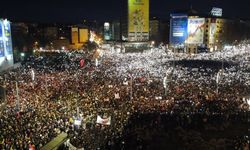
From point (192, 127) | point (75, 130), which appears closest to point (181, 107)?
point (192, 127)

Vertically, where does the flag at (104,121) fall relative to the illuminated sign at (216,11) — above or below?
below

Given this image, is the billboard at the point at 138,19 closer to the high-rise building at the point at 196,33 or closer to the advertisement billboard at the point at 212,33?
the high-rise building at the point at 196,33

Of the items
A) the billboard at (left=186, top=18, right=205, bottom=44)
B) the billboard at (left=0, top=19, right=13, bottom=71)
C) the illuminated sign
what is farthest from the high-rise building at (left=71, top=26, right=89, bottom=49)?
the billboard at (left=0, top=19, right=13, bottom=71)

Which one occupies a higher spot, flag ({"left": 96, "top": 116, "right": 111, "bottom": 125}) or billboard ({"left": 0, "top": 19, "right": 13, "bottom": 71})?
billboard ({"left": 0, "top": 19, "right": 13, "bottom": 71})

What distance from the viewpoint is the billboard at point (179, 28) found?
97688 mm

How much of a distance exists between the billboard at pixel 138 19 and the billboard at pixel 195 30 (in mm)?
13347

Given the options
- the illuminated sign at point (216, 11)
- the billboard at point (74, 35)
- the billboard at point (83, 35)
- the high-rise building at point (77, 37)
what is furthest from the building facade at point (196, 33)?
the billboard at point (74, 35)

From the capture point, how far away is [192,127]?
20.3m

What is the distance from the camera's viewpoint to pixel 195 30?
307ft

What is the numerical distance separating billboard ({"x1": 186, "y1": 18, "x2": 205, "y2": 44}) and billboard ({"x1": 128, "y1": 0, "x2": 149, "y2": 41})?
13347 mm

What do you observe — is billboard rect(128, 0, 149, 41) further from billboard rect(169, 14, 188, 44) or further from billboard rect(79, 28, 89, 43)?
billboard rect(79, 28, 89, 43)

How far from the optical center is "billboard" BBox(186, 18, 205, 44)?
9225 cm

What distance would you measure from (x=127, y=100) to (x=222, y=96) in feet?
24.3

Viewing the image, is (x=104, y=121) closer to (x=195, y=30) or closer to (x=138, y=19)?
(x=195, y=30)
